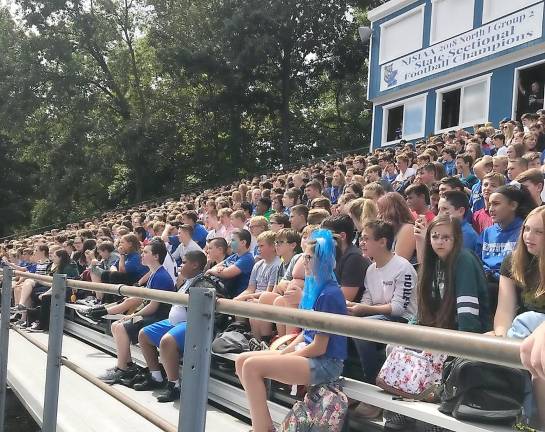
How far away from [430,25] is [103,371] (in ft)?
58.6

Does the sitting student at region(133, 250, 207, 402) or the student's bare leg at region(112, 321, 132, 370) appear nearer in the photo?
the sitting student at region(133, 250, 207, 402)

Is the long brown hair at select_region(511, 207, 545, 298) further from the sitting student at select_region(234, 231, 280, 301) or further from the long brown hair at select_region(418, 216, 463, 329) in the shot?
the sitting student at select_region(234, 231, 280, 301)

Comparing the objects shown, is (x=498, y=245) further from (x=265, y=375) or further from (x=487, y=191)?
(x=265, y=375)

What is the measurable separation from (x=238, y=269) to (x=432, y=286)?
9.10 ft

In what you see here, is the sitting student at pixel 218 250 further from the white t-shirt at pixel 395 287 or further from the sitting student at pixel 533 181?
the sitting student at pixel 533 181

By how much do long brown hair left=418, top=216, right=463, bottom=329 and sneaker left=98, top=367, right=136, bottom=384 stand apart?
273 centimetres

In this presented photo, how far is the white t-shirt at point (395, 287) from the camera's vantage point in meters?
4.07

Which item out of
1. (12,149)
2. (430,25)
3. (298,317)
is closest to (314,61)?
(430,25)

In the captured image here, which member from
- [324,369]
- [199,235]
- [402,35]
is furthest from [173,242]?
[402,35]

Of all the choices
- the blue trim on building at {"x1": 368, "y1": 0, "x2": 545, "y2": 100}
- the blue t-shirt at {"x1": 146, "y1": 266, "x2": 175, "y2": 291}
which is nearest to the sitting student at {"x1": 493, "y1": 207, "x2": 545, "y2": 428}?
the blue t-shirt at {"x1": 146, "y1": 266, "x2": 175, "y2": 291}

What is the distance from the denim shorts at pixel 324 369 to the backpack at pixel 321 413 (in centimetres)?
6

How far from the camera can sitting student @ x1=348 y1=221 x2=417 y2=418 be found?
405cm

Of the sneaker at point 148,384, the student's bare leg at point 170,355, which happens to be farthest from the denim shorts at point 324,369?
the sneaker at point 148,384

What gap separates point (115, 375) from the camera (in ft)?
16.9
